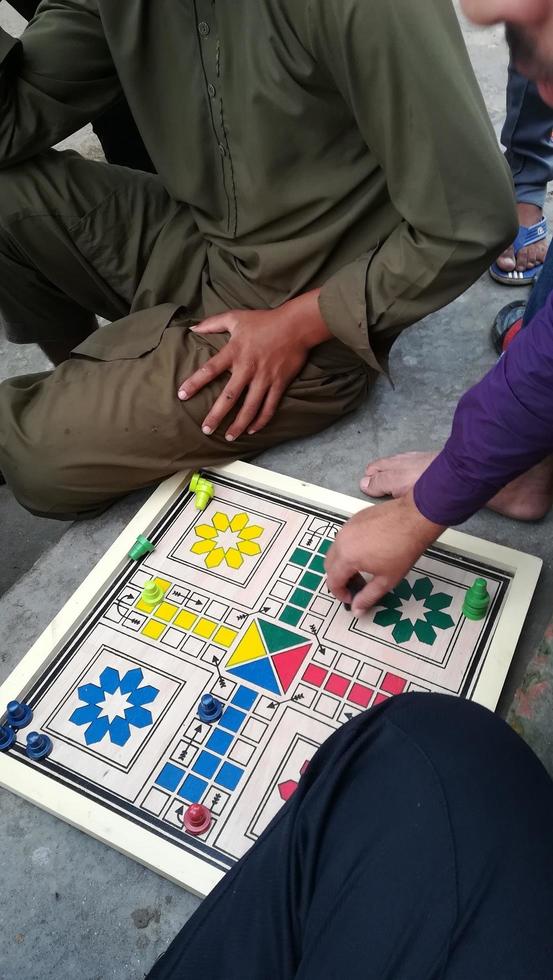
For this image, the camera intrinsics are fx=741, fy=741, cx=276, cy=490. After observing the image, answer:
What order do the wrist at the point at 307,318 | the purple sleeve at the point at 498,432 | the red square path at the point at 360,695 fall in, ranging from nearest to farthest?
the purple sleeve at the point at 498,432 < the red square path at the point at 360,695 < the wrist at the point at 307,318

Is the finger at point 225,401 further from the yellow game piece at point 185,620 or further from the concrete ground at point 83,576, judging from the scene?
the yellow game piece at point 185,620

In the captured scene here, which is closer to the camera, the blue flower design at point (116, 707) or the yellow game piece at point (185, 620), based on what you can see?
the blue flower design at point (116, 707)

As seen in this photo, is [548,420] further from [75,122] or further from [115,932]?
[75,122]

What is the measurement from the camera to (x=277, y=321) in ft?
4.10

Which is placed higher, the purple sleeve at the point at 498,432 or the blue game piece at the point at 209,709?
the purple sleeve at the point at 498,432

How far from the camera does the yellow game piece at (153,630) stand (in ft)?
3.71

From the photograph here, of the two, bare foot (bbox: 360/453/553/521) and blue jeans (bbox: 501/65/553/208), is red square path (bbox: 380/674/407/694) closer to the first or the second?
bare foot (bbox: 360/453/553/521)

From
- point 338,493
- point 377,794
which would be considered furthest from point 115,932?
point 338,493

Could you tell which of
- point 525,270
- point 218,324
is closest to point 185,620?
point 218,324

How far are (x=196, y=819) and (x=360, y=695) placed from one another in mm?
273

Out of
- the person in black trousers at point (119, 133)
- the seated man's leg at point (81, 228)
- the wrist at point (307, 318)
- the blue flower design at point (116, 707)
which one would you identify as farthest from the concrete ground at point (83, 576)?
the person in black trousers at point (119, 133)

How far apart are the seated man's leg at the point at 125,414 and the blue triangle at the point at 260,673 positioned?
1.29 feet

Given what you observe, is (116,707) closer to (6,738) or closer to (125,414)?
(6,738)

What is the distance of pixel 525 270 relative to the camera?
164cm
